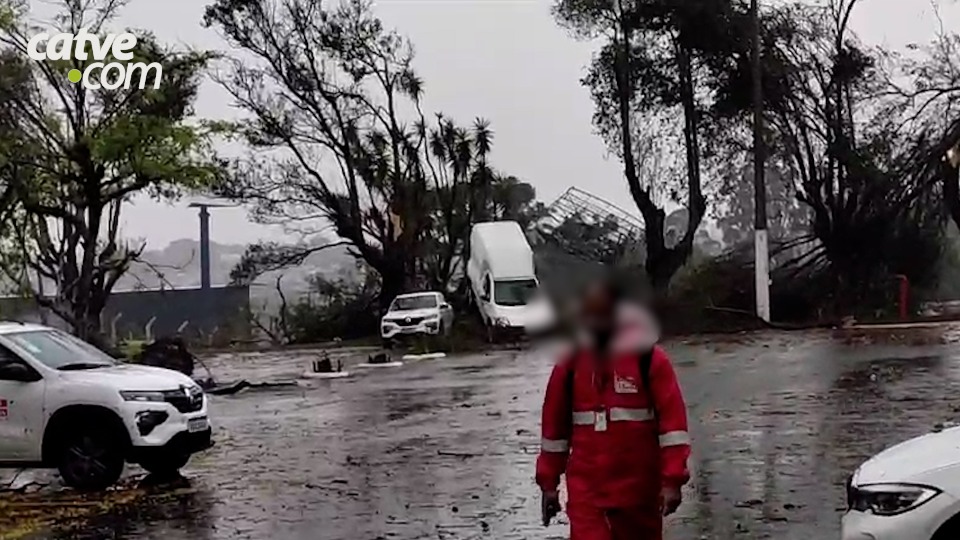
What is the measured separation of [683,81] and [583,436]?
1375 inches

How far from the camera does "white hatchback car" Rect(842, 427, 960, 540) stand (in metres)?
6.42

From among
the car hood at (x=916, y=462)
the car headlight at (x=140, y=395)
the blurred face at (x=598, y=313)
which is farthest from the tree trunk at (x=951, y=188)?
the blurred face at (x=598, y=313)

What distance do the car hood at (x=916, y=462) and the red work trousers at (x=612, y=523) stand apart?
1.24 metres

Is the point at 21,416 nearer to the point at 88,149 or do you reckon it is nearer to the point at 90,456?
the point at 90,456

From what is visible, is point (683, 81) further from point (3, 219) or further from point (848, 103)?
point (3, 219)

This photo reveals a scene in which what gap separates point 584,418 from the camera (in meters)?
6.24

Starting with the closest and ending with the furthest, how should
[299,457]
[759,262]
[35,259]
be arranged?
[299,457]
[35,259]
[759,262]

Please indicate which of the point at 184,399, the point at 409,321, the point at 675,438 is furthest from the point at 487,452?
the point at 409,321

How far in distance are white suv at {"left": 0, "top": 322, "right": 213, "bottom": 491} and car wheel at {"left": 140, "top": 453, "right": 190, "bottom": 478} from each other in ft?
0.08

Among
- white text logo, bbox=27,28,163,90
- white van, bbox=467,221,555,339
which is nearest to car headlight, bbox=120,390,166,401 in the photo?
white van, bbox=467,221,555,339

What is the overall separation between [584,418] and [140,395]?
7911 mm

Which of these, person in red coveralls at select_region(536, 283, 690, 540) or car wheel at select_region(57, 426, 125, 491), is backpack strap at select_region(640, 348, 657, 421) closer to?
person in red coveralls at select_region(536, 283, 690, 540)

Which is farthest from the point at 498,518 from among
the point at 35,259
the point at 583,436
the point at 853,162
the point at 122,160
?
the point at 853,162

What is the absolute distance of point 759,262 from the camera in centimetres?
3488
